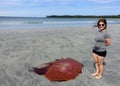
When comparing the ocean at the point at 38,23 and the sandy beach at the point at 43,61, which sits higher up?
the sandy beach at the point at 43,61

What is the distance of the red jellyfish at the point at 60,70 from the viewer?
6.74 metres

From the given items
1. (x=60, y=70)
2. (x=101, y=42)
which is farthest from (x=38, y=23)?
(x=101, y=42)

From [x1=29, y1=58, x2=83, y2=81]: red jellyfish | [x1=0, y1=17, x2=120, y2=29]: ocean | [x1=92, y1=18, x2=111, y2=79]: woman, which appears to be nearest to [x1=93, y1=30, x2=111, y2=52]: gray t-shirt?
[x1=92, y1=18, x2=111, y2=79]: woman

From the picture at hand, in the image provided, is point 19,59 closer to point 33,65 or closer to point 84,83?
point 33,65

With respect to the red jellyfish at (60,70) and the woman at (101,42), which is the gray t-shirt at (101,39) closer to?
the woman at (101,42)

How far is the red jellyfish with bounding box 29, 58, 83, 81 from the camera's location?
6742mm

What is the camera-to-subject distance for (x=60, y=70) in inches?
268

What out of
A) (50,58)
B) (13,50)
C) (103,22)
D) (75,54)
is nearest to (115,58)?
(75,54)

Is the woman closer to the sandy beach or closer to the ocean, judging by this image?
the sandy beach

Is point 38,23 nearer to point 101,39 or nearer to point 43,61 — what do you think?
point 43,61

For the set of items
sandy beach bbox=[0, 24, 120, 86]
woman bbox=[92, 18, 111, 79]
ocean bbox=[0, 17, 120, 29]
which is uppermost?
woman bbox=[92, 18, 111, 79]

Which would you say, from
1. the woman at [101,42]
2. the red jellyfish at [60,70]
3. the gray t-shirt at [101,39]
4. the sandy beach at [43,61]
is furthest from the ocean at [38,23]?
the gray t-shirt at [101,39]

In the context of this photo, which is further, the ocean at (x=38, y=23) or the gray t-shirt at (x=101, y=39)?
the ocean at (x=38, y=23)

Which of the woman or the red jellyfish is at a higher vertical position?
the woman
